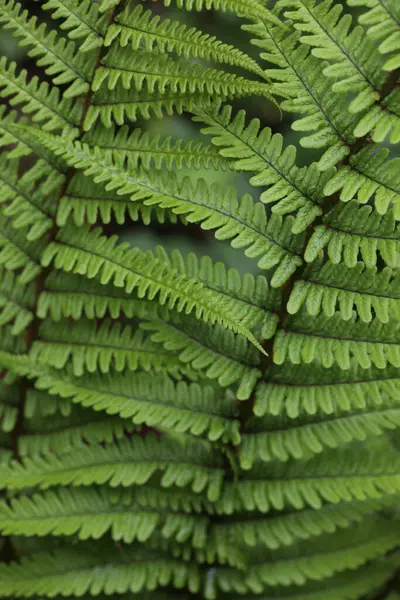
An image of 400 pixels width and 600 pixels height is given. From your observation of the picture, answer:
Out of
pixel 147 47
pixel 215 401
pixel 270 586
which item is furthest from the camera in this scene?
pixel 270 586

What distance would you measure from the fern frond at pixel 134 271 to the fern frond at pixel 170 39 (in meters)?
0.40

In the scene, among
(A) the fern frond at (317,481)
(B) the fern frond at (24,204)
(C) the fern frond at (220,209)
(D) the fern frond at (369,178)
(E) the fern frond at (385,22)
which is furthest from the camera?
(B) the fern frond at (24,204)

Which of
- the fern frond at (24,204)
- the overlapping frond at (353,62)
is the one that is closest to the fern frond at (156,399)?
the fern frond at (24,204)

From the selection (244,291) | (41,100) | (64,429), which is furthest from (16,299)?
(244,291)

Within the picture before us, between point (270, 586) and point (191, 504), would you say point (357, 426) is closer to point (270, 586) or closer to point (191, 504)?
point (191, 504)

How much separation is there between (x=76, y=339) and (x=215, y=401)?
362 mm

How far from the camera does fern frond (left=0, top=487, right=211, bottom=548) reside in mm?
1427

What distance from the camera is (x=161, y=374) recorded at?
1.52m

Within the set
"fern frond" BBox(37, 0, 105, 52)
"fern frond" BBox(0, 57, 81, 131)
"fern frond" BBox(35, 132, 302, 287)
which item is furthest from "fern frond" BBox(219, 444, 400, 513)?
"fern frond" BBox(37, 0, 105, 52)

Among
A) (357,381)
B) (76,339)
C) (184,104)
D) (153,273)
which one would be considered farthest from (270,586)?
(184,104)

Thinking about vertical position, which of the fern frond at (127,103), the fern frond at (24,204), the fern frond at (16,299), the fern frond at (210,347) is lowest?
the fern frond at (16,299)

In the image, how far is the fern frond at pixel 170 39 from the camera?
1.21 meters

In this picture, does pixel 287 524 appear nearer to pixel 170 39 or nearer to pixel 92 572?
pixel 92 572

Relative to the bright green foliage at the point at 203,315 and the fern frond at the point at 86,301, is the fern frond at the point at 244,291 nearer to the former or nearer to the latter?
the bright green foliage at the point at 203,315
